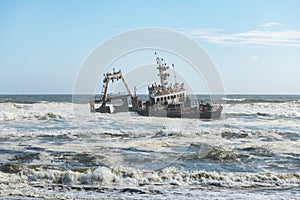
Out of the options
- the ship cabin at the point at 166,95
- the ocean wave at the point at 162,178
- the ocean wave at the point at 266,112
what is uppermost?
the ship cabin at the point at 166,95

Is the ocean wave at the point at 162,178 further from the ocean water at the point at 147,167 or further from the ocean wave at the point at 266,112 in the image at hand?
the ocean wave at the point at 266,112

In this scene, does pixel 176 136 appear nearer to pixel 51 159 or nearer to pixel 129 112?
pixel 51 159

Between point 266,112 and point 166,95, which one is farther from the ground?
point 166,95

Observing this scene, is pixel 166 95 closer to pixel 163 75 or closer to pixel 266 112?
pixel 163 75

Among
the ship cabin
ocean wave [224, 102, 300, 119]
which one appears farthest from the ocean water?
ocean wave [224, 102, 300, 119]

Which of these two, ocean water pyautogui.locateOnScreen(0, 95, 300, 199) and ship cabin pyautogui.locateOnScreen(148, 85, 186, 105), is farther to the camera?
ship cabin pyautogui.locateOnScreen(148, 85, 186, 105)

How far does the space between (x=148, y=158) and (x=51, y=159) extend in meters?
3.28

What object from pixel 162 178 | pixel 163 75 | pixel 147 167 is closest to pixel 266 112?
pixel 163 75

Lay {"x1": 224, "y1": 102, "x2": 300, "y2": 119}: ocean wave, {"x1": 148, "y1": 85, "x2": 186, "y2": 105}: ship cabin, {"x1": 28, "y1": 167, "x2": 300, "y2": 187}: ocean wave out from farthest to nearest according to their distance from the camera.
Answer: {"x1": 224, "y1": 102, "x2": 300, "y2": 119}: ocean wave
{"x1": 148, "y1": 85, "x2": 186, "y2": 105}: ship cabin
{"x1": 28, "y1": 167, "x2": 300, "y2": 187}: ocean wave

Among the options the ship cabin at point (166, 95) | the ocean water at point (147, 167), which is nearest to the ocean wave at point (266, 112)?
the ship cabin at point (166, 95)

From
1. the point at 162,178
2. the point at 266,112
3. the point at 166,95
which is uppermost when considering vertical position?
the point at 166,95

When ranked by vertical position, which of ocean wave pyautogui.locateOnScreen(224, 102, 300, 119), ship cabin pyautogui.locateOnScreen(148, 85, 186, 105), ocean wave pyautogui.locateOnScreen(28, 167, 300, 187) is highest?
ship cabin pyautogui.locateOnScreen(148, 85, 186, 105)

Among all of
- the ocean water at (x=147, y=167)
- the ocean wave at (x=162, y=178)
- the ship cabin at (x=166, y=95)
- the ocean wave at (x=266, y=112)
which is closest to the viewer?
the ocean water at (x=147, y=167)

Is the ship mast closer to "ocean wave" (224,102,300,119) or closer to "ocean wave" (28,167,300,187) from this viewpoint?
"ocean wave" (224,102,300,119)
